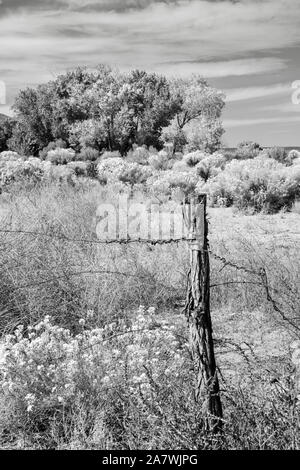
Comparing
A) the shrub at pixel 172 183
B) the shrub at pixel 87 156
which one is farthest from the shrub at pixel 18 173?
the shrub at pixel 87 156

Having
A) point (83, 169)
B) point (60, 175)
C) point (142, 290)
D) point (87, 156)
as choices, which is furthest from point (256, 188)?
point (87, 156)

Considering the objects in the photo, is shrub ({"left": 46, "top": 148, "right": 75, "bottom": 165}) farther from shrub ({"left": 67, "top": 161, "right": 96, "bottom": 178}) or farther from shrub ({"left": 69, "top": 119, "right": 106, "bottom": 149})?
shrub ({"left": 69, "top": 119, "right": 106, "bottom": 149})

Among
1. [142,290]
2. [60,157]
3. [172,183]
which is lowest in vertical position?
[142,290]

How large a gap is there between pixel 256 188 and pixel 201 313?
1334cm

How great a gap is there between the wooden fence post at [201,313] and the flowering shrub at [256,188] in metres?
12.1

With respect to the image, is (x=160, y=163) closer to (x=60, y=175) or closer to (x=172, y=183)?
(x=172, y=183)

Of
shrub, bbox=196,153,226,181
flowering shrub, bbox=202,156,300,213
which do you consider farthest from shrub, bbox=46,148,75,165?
flowering shrub, bbox=202,156,300,213

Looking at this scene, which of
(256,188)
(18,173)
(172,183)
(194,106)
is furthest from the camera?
(194,106)

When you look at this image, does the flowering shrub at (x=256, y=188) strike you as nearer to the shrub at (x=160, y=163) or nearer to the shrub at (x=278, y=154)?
the shrub at (x=160, y=163)

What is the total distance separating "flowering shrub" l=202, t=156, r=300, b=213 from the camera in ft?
52.0

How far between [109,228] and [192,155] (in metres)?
17.2

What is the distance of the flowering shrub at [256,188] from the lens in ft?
52.0

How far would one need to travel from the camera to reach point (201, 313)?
3643mm
